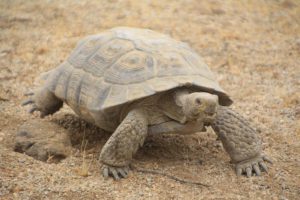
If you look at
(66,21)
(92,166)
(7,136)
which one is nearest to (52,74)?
(7,136)

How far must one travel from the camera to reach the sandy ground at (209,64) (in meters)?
3.97

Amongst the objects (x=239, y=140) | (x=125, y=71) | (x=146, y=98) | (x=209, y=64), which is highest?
(x=125, y=71)

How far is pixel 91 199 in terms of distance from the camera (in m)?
3.71

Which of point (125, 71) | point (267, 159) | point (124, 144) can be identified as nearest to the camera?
point (124, 144)

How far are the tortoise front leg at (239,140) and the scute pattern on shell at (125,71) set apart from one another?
24cm

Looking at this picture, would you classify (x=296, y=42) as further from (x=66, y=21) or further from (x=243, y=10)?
(x=66, y=21)

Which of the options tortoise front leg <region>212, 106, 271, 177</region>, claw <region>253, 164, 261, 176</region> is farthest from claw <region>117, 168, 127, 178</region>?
claw <region>253, 164, 261, 176</region>

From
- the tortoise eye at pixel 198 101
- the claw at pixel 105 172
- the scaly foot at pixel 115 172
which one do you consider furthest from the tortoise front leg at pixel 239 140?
the claw at pixel 105 172

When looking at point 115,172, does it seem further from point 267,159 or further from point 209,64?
point 209,64

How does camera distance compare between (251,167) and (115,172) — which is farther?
(251,167)

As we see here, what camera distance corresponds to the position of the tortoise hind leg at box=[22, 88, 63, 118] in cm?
516

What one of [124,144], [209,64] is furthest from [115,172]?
[209,64]

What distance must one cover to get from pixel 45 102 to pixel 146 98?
150cm

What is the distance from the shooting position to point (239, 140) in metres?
4.33
